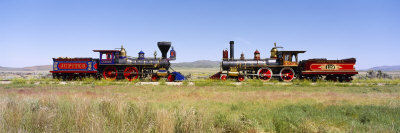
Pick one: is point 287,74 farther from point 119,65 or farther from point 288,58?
point 119,65

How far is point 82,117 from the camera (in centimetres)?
443

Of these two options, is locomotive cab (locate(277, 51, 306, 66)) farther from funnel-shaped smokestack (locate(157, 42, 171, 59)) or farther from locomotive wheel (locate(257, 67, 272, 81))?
funnel-shaped smokestack (locate(157, 42, 171, 59))

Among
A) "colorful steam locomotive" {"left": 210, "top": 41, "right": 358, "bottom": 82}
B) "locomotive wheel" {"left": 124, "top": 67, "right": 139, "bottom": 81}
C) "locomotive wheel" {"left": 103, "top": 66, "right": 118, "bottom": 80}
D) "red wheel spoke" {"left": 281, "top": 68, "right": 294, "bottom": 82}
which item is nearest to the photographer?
"colorful steam locomotive" {"left": 210, "top": 41, "right": 358, "bottom": 82}

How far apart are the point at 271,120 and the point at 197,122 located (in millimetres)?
2136

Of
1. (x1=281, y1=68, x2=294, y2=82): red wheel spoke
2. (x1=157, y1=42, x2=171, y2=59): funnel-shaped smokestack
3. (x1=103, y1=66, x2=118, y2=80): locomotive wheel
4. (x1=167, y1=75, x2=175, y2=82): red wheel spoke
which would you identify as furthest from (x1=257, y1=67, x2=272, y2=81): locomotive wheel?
(x1=103, y1=66, x2=118, y2=80): locomotive wheel

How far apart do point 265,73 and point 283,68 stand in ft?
5.10

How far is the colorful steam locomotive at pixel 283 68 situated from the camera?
60.4 ft

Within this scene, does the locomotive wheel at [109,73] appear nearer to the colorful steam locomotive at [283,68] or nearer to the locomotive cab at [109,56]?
the locomotive cab at [109,56]

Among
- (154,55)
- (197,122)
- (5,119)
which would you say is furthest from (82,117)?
(154,55)

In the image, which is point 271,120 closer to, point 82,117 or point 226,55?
point 82,117

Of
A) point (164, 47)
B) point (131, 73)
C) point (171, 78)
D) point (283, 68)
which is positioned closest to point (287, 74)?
point (283, 68)

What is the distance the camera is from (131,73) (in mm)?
19000

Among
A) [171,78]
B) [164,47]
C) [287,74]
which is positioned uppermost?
[164,47]

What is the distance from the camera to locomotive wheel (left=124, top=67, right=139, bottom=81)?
19.0m
